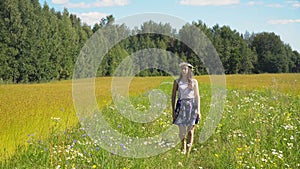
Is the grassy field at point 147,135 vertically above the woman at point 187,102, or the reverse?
the woman at point 187,102

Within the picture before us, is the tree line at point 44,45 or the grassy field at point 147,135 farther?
the tree line at point 44,45

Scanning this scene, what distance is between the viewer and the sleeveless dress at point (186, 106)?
7.15 m

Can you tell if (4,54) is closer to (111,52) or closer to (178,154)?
(111,52)

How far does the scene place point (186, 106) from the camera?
282 inches

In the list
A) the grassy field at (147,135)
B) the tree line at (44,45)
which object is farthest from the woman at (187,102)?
the tree line at (44,45)

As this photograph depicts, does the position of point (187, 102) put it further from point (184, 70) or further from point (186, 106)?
point (184, 70)

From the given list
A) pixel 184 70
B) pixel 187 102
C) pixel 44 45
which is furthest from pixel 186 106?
pixel 44 45

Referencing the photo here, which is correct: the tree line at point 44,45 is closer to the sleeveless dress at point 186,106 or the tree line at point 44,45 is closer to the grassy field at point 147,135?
the grassy field at point 147,135

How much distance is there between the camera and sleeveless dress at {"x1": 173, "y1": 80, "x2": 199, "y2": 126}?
7.15 metres

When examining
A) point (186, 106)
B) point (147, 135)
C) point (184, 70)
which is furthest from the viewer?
point (147, 135)

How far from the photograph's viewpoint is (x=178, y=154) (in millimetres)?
6430

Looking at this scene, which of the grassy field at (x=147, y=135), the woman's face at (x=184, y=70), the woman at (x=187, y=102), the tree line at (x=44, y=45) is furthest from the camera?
the tree line at (x=44, y=45)

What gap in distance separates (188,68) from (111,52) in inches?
1928

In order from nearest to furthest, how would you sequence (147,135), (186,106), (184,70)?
(184,70), (186,106), (147,135)
